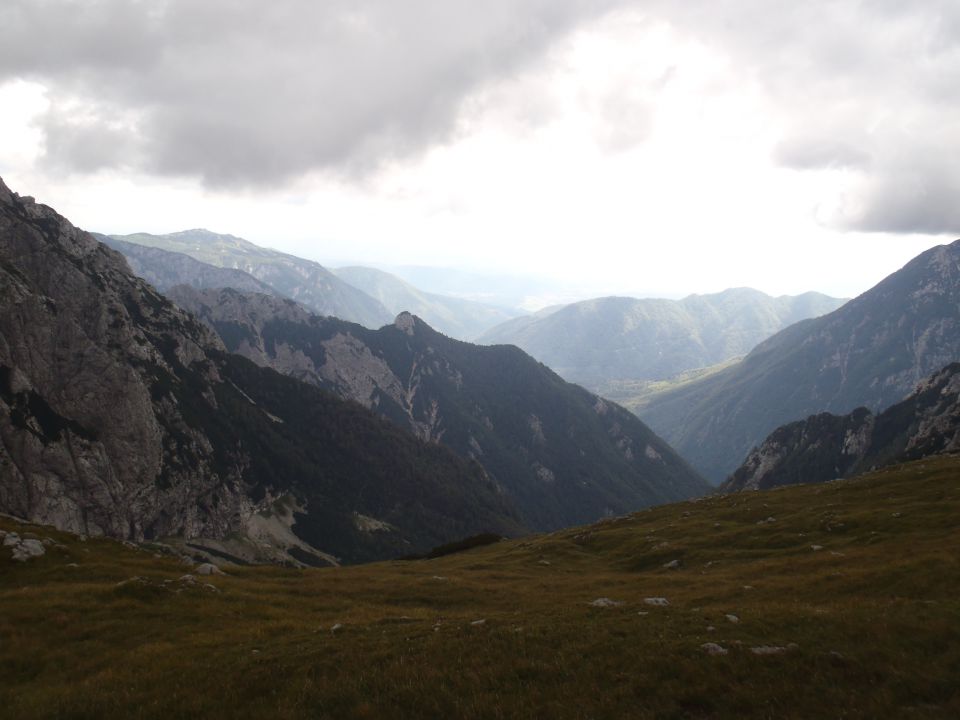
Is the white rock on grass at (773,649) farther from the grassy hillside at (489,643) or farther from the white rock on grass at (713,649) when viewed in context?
the white rock on grass at (713,649)

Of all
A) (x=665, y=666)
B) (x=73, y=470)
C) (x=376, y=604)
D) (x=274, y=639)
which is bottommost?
(x=73, y=470)

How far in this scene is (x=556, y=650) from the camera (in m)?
21.4

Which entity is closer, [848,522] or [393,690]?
[393,690]

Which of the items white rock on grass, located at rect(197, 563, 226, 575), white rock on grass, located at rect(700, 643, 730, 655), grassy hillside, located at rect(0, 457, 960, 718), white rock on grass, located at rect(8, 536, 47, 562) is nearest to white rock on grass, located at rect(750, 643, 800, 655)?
grassy hillside, located at rect(0, 457, 960, 718)

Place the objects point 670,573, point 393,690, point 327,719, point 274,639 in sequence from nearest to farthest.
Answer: point 327,719 < point 393,690 < point 274,639 < point 670,573

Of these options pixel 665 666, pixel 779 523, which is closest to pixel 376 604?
pixel 665 666

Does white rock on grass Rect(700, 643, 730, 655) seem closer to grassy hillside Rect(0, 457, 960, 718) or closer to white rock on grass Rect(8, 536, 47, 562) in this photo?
grassy hillside Rect(0, 457, 960, 718)

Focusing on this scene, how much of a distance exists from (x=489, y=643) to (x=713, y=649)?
853 cm

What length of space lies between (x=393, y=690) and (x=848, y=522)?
51.4 metres

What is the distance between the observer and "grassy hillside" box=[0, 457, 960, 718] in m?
17.3

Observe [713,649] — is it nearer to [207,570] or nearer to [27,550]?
[207,570]

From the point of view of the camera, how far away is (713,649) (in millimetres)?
19812

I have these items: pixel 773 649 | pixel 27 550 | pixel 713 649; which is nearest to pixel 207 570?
pixel 27 550

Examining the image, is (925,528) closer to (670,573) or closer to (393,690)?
(670,573)
